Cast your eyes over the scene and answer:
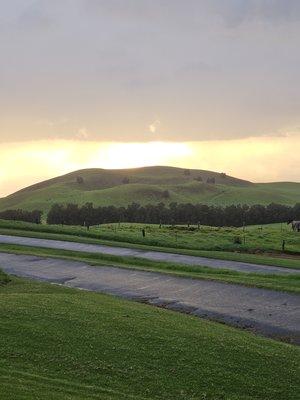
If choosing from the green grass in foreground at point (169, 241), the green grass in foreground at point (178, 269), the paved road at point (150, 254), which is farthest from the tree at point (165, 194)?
the green grass in foreground at point (178, 269)

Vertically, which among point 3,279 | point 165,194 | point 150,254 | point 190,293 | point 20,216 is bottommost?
point 190,293

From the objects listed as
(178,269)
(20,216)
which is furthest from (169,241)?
(20,216)

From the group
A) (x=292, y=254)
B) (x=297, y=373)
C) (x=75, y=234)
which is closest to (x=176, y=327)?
(x=297, y=373)

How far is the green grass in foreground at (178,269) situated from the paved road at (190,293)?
918mm

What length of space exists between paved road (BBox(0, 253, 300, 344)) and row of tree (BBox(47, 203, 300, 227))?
74788mm

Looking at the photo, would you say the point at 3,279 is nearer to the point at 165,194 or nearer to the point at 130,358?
the point at 130,358

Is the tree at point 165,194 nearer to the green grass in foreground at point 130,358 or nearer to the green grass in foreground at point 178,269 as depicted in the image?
the green grass in foreground at point 178,269

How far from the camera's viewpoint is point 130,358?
50.6 feet

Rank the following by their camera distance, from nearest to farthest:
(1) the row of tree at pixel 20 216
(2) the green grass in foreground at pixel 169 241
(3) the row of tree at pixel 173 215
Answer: (2) the green grass in foreground at pixel 169 241 < (1) the row of tree at pixel 20 216 < (3) the row of tree at pixel 173 215

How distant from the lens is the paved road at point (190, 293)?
74.3 ft

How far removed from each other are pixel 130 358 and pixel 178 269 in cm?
2032

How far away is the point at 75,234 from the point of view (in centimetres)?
5734

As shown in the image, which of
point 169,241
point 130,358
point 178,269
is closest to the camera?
point 130,358

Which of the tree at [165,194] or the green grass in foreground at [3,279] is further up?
the tree at [165,194]
